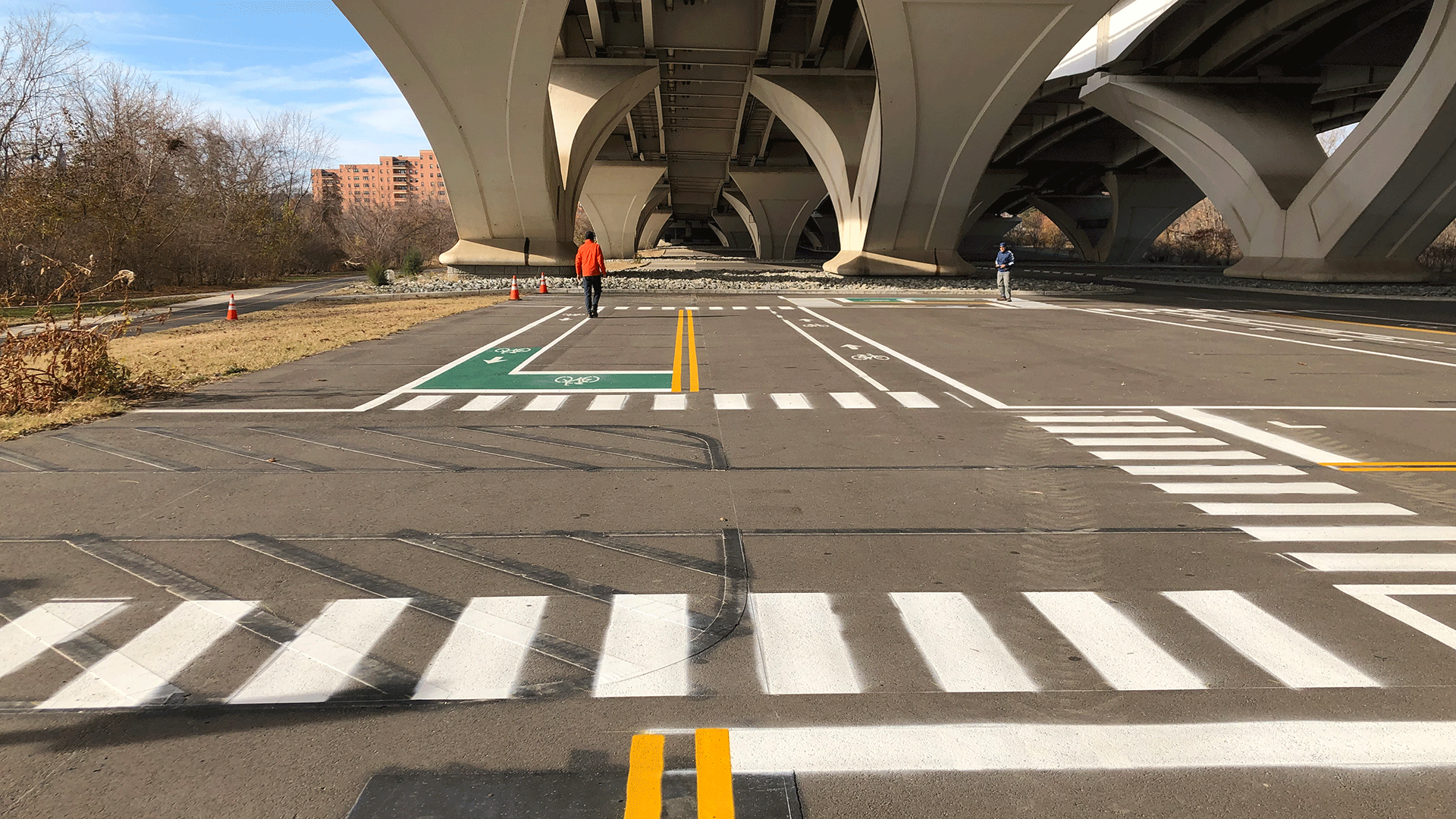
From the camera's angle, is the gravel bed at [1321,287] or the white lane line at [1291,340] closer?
the white lane line at [1291,340]

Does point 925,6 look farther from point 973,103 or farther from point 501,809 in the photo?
point 501,809

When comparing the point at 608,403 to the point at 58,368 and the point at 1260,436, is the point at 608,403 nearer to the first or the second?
the point at 58,368

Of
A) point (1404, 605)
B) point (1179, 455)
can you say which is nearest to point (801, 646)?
point (1404, 605)

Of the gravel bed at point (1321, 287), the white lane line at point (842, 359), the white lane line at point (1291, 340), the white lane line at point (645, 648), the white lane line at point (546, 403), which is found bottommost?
the white lane line at point (645, 648)

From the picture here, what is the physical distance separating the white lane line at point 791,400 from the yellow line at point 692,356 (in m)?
1.09

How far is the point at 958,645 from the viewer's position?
4090 millimetres

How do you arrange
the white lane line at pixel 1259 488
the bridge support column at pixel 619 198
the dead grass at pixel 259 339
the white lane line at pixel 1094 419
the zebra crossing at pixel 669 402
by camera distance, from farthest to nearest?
the bridge support column at pixel 619 198 → the dead grass at pixel 259 339 → the zebra crossing at pixel 669 402 → the white lane line at pixel 1094 419 → the white lane line at pixel 1259 488

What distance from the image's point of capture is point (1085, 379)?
1187 centimetres

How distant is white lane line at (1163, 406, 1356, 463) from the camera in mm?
7625

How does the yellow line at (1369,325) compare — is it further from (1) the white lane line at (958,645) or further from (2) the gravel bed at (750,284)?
(1) the white lane line at (958,645)

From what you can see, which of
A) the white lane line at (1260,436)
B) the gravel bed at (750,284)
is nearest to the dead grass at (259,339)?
the gravel bed at (750,284)

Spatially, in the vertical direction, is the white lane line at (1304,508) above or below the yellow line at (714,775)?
above

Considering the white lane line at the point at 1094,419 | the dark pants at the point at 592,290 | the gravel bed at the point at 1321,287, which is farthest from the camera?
the gravel bed at the point at 1321,287

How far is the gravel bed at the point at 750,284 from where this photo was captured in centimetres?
3231
